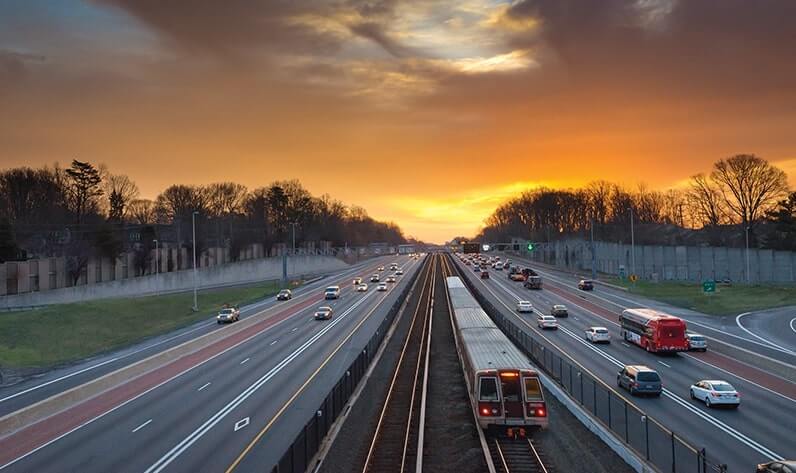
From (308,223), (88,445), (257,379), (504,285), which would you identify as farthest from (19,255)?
(308,223)

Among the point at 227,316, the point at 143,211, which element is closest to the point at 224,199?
the point at 143,211

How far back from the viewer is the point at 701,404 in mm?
28422

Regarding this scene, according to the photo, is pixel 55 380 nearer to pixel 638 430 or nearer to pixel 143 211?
pixel 638 430

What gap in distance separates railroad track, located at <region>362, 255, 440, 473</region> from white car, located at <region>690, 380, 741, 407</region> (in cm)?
1368

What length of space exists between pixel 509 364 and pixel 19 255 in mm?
76189

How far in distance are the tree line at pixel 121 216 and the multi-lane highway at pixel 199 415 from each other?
50.9 metres

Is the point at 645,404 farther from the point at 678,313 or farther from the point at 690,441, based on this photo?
the point at 678,313

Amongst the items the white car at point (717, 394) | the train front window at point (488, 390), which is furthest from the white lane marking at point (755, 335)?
the train front window at point (488, 390)

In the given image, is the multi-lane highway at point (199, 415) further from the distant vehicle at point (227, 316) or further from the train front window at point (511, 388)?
the distant vehicle at point (227, 316)

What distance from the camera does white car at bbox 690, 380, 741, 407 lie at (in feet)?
90.2

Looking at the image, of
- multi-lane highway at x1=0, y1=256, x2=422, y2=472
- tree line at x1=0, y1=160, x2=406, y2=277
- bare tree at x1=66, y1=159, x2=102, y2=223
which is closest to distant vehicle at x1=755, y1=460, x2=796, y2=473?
multi-lane highway at x1=0, y1=256, x2=422, y2=472

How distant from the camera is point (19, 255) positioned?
7675cm

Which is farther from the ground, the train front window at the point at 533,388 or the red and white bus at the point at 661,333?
the train front window at the point at 533,388

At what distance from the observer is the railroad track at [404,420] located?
20.5m
